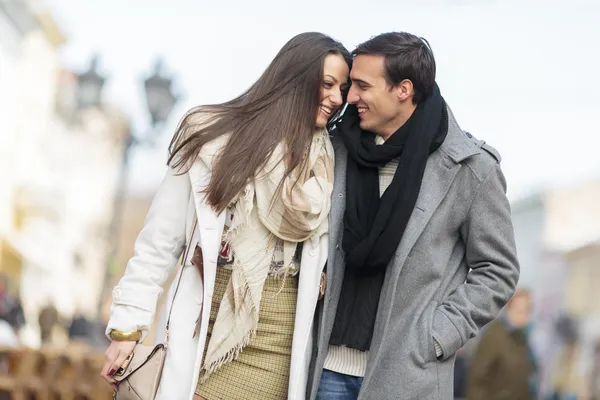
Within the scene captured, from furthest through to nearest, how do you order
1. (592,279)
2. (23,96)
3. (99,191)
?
1. (99,191)
2. (23,96)
3. (592,279)

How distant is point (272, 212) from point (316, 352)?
0.56 m

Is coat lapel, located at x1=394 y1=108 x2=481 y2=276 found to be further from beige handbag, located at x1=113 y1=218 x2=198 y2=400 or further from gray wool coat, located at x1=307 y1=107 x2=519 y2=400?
beige handbag, located at x1=113 y1=218 x2=198 y2=400

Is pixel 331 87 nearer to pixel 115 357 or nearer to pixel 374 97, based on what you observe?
pixel 374 97

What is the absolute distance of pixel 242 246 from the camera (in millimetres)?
4211

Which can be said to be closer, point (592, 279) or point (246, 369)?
point (246, 369)

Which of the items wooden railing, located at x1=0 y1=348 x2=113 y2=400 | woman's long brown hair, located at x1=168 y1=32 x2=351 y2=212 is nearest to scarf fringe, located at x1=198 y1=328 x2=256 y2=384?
woman's long brown hair, located at x1=168 y1=32 x2=351 y2=212

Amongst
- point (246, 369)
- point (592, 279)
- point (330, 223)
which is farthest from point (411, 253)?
point (592, 279)

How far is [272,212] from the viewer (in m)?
4.20

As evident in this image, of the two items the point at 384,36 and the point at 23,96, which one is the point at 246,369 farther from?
the point at 23,96

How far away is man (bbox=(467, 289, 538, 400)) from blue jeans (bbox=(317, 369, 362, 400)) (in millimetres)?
6071

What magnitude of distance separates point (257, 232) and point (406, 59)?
0.89 m

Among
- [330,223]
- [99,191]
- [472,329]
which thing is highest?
[330,223]

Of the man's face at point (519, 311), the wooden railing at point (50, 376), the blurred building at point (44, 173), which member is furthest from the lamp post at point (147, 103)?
the blurred building at point (44, 173)

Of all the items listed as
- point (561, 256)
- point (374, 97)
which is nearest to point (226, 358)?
point (374, 97)
